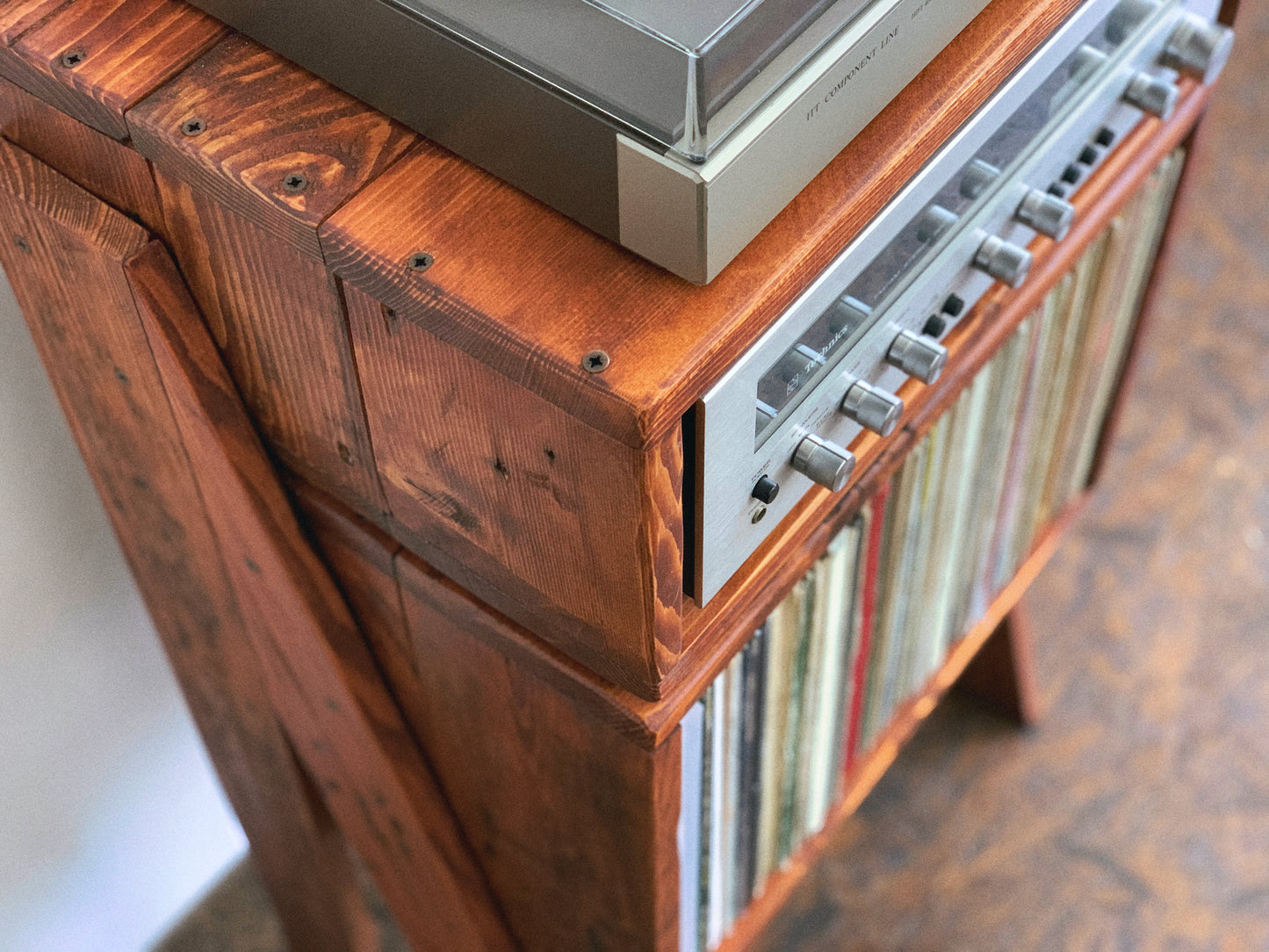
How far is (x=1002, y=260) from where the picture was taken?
780 mm

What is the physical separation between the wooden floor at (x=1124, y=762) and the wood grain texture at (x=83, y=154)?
0.86m

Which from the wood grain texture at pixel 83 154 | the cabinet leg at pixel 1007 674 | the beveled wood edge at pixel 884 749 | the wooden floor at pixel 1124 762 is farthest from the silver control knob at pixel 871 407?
the wooden floor at pixel 1124 762

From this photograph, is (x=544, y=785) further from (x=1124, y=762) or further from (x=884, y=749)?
(x=1124, y=762)

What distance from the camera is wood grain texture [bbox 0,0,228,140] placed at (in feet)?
2.09

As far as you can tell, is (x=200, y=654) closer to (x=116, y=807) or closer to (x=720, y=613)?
(x=116, y=807)

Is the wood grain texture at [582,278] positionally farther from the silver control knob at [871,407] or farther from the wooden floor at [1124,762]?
the wooden floor at [1124,762]

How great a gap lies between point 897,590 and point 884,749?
195 mm

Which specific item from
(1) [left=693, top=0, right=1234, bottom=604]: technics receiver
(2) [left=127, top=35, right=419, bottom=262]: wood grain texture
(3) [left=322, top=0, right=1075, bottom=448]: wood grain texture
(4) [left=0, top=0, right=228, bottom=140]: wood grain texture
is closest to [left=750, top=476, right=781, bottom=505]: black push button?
(1) [left=693, top=0, right=1234, bottom=604]: technics receiver

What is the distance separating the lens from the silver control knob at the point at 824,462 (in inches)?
27.0

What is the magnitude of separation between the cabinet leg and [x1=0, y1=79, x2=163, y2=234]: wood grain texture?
914 mm

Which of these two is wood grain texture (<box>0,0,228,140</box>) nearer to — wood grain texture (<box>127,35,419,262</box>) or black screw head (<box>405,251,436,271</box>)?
wood grain texture (<box>127,35,419,262</box>)

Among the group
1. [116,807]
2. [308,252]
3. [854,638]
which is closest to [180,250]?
[308,252]

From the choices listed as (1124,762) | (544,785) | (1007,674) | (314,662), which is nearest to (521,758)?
(544,785)

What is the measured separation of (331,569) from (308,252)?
0.28m
